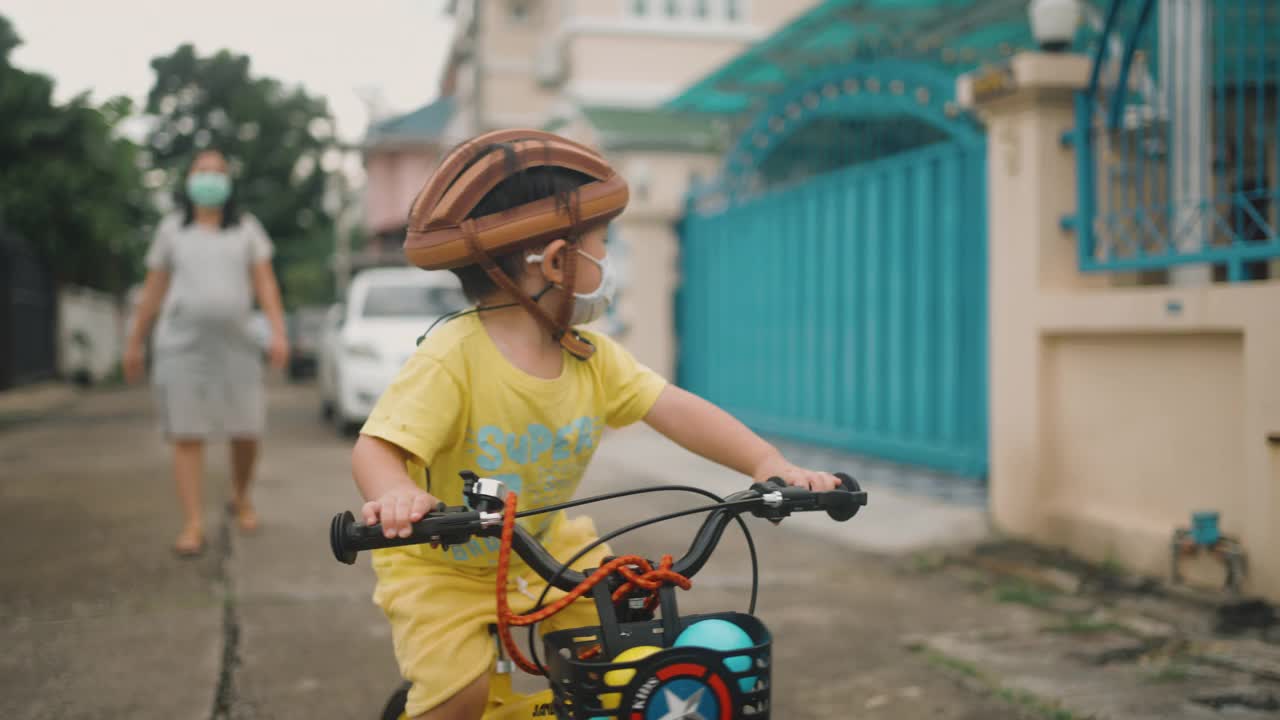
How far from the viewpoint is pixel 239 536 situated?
20.3ft

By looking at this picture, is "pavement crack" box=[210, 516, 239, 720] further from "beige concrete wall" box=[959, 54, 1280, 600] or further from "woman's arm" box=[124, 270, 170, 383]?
"beige concrete wall" box=[959, 54, 1280, 600]

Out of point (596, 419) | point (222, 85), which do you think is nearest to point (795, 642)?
point (596, 419)

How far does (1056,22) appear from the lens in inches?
217

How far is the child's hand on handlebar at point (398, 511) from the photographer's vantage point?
181 cm

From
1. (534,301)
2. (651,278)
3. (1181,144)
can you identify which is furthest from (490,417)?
(651,278)

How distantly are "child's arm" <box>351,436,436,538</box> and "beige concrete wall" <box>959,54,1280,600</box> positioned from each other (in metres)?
3.57

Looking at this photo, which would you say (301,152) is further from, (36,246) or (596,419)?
(596,419)

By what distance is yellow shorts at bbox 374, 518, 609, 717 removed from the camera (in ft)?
6.99

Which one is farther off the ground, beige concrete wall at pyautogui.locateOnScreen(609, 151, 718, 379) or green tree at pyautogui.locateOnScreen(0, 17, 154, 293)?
green tree at pyautogui.locateOnScreen(0, 17, 154, 293)

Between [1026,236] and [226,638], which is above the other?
[1026,236]

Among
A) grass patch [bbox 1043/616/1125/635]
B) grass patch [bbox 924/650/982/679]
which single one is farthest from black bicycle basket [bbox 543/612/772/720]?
grass patch [bbox 1043/616/1125/635]

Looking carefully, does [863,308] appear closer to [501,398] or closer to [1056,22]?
[1056,22]

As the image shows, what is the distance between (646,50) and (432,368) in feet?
50.9

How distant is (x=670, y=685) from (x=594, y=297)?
2.85ft
